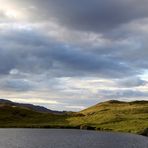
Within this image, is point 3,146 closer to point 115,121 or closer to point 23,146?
point 23,146

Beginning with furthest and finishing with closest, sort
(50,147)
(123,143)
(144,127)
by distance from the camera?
(144,127), (123,143), (50,147)

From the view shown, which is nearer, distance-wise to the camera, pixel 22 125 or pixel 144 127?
pixel 144 127

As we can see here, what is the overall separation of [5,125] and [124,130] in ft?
190

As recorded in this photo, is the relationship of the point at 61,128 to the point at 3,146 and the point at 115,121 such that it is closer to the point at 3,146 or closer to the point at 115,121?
the point at 115,121

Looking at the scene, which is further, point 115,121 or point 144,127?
point 115,121

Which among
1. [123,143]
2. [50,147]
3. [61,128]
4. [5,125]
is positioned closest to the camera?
[50,147]

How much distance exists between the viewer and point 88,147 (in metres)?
92.8

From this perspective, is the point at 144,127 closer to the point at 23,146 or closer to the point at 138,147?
the point at 138,147

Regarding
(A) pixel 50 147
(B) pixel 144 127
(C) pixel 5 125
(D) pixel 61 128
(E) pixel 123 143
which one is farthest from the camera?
(C) pixel 5 125

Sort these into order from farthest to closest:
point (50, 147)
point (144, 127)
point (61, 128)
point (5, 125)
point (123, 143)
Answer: point (5, 125), point (61, 128), point (144, 127), point (123, 143), point (50, 147)

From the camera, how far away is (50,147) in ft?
301

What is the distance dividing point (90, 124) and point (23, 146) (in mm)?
83781

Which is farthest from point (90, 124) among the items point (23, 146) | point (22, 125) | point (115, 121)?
point (23, 146)

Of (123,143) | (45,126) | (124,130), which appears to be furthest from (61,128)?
(123,143)
